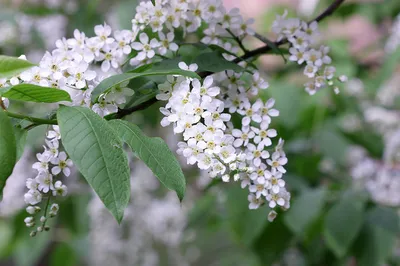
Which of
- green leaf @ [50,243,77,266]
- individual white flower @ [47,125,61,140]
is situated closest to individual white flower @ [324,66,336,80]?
individual white flower @ [47,125,61,140]

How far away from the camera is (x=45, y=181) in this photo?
2.42ft

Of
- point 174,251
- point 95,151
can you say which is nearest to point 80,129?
point 95,151

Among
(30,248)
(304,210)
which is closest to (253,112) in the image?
(304,210)

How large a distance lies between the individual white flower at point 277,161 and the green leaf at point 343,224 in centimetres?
58

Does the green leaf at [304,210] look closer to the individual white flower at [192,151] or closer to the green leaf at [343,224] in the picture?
the green leaf at [343,224]

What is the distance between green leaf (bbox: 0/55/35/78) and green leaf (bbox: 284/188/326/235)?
812 millimetres

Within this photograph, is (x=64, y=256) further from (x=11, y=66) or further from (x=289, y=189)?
(x=11, y=66)

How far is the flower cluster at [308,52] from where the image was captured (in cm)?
88

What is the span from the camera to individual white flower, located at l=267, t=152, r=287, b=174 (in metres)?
0.75

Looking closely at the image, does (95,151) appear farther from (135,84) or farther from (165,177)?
(135,84)

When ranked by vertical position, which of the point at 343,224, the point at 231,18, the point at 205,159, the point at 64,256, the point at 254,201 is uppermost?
the point at 231,18

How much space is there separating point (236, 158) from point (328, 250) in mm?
1053

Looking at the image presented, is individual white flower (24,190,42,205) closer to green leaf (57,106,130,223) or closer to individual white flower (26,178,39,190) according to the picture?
individual white flower (26,178,39,190)

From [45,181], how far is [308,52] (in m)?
0.45
